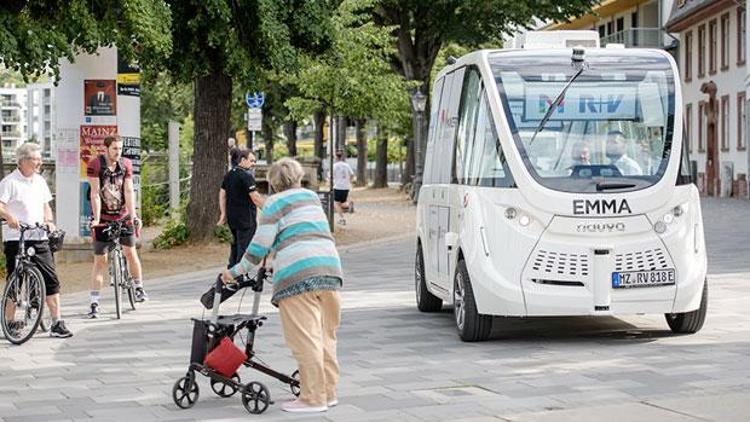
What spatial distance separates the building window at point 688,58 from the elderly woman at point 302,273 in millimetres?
55040

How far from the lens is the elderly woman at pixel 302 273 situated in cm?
940

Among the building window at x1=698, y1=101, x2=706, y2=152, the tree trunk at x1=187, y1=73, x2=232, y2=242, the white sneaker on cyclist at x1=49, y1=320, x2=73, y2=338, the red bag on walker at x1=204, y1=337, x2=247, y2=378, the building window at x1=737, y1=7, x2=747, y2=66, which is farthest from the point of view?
the building window at x1=698, y1=101, x2=706, y2=152

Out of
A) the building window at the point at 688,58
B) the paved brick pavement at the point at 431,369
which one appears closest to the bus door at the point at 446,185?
the paved brick pavement at the point at 431,369

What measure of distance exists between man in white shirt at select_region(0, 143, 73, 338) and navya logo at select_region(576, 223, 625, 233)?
184 inches

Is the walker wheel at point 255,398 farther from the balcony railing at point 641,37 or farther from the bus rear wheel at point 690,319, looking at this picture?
the balcony railing at point 641,37

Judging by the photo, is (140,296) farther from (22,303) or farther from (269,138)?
(269,138)

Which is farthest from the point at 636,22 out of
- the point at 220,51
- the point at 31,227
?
the point at 31,227

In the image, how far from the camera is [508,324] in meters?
14.6

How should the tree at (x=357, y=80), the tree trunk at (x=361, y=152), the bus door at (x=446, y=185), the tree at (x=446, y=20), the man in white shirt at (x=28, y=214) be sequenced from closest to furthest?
the man in white shirt at (x=28, y=214) < the bus door at (x=446, y=185) < the tree at (x=357, y=80) < the tree at (x=446, y=20) < the tree trunk at (x=361, y=152)

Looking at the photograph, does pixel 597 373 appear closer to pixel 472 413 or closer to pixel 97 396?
pixel 472 413

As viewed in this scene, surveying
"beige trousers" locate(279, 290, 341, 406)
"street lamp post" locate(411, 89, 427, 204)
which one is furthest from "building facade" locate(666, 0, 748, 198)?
"beige trousers" locate(279, 290, 341, 406)

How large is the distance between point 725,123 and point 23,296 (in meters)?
46.0

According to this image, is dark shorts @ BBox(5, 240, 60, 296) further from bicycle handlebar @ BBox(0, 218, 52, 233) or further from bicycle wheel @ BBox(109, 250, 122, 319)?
bicycle wheel @ BBox(109, 250, 122, 319)

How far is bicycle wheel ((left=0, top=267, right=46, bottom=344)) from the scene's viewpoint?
13305mm
